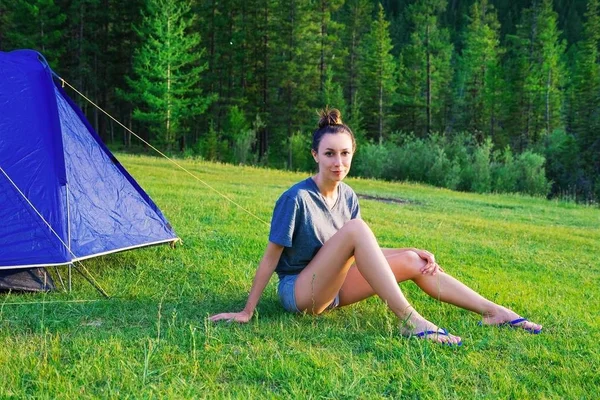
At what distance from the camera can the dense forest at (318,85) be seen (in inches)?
1177

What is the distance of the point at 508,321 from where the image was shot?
13.5 ft

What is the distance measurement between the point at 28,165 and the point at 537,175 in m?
24.1

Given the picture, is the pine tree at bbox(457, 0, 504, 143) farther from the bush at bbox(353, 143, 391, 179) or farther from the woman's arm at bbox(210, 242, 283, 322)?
the woman's arm at bbox(210, 242, 283, 322)

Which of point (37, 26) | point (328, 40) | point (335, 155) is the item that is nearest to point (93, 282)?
point (335, 155)

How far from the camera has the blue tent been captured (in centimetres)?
496

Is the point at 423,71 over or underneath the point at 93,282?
over

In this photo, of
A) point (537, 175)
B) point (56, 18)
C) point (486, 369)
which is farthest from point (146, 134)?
point (486, 369)

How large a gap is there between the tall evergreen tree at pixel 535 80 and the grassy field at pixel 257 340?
142ft

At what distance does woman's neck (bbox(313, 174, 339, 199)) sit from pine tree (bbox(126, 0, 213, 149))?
88.9 feet

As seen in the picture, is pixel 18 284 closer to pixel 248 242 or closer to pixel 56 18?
pixel 248 242

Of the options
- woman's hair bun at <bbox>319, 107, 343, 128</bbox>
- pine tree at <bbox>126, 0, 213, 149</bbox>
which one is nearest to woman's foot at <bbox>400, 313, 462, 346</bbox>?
woman's hair bun at <bbox>319, 107, 343, 128</bbox>

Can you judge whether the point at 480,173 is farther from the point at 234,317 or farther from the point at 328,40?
the point at 234,317

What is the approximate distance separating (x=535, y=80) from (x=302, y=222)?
155 ft

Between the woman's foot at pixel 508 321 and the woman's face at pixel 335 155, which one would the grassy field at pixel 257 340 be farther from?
the woman's face at pixel 335 155
